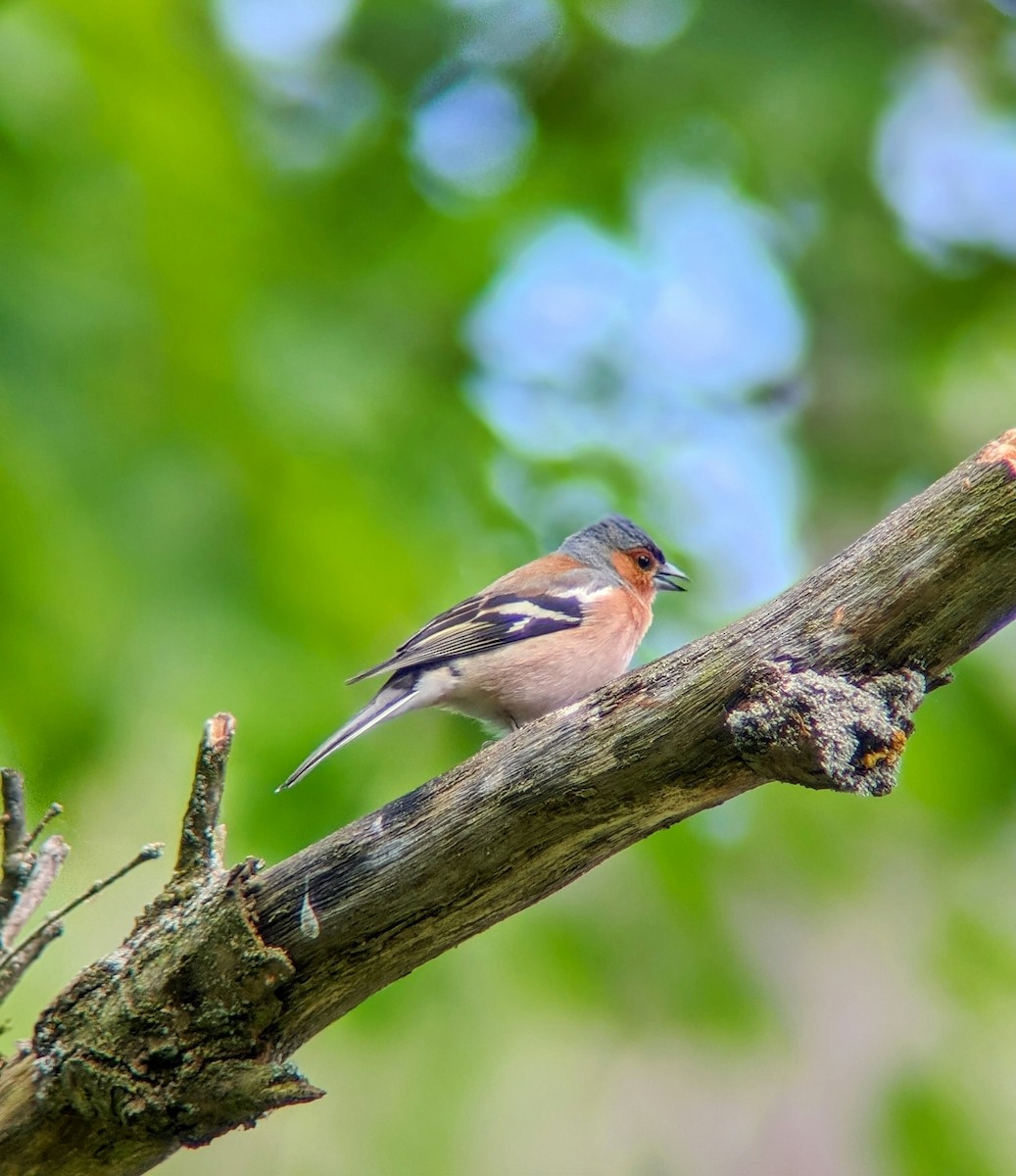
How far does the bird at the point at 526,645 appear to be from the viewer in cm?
526

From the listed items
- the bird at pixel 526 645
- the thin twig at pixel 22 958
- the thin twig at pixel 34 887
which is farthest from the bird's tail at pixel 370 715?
the thin twig at pixel 22 958

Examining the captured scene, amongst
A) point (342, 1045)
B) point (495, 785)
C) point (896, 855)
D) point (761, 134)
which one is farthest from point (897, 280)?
point (495, 785)

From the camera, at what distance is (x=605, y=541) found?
6723mm

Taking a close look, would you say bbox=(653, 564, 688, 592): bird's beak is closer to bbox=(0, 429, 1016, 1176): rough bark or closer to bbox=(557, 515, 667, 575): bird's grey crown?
bbox=(557, 515, 667, 575): bird's grey crown

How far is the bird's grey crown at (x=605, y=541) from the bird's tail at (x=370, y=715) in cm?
172

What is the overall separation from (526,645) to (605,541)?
130cm

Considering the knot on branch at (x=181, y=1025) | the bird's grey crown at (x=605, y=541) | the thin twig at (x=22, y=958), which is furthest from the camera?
the bird's grey crown at (x=605, y=541)

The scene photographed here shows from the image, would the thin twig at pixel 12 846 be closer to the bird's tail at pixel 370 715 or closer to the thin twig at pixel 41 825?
the thin twig at pixel 41 825

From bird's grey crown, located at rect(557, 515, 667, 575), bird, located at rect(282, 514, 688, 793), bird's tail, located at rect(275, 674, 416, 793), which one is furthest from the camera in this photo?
bird's grey crown, located at rect(557, 515, 667, 575)

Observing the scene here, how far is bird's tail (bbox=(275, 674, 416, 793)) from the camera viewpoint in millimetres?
4285

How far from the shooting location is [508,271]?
265 inches

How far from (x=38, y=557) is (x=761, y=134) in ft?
15.2

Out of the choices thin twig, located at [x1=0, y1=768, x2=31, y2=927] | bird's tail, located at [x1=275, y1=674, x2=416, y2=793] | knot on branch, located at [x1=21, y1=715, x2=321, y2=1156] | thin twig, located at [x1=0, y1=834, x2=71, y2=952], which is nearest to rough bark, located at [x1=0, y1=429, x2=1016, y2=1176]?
knot on branch, located at [x1=21, y1=715, x2=321, y2=1156]

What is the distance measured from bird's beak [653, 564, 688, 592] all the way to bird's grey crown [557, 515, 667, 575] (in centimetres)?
5
